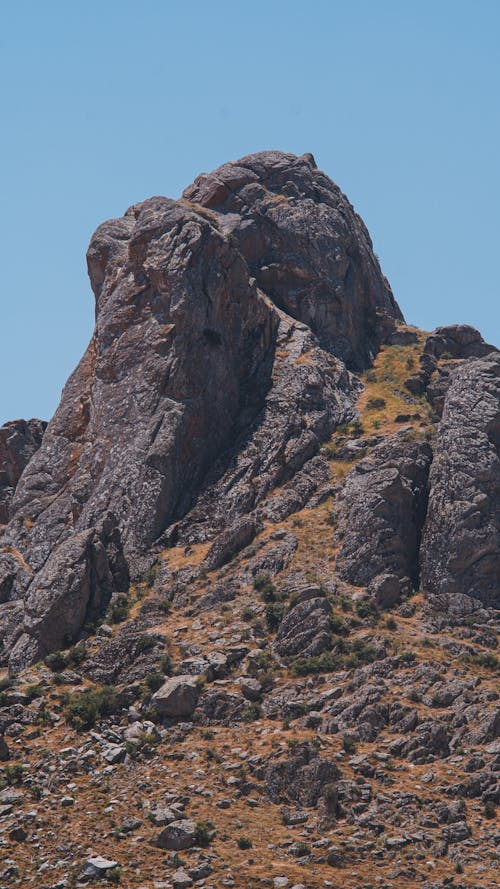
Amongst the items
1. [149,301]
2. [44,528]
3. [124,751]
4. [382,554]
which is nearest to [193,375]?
[149,301]

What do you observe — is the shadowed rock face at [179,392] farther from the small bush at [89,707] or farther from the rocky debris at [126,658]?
the small bush at [89,707]

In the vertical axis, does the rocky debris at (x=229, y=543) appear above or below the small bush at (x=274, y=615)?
above

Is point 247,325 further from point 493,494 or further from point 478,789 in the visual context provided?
point 478,789

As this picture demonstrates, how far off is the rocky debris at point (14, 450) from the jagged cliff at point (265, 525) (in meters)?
0.22

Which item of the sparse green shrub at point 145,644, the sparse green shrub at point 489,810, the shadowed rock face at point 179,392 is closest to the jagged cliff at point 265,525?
the shadowed rock face at point 179,392

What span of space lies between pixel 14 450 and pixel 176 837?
53654 mm

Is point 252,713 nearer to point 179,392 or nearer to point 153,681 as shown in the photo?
point 153,681

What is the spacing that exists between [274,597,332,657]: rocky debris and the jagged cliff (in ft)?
0.45

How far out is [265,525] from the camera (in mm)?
94375

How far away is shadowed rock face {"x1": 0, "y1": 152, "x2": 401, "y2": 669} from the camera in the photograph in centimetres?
9400

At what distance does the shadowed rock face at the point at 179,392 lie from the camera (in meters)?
94.0

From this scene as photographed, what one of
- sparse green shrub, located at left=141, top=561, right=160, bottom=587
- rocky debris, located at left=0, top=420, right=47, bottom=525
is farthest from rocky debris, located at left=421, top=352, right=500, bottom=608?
rocky debris, located at left=0, top=420, right=47, bottom=525

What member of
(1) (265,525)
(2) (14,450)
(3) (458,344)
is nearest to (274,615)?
(1) (265,525)

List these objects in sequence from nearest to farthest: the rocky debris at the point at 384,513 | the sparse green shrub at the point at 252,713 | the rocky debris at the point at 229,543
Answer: the sparse green shrub at the point at 252,713 < the rocky debris at the point at 384,513 < the rocky debris at the point at 229,543
